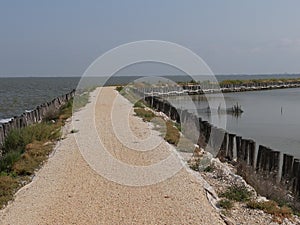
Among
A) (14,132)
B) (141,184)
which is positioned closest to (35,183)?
(141,184)

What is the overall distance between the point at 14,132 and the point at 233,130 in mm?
13747

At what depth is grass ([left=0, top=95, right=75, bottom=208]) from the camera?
9.59 m

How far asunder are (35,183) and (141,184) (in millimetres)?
2438

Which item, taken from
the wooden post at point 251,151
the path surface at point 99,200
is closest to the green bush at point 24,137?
the path surface at point 99,200

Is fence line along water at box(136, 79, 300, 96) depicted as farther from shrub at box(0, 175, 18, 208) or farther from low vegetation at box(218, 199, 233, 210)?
low vegetation at box(218, 199, 233, 210)

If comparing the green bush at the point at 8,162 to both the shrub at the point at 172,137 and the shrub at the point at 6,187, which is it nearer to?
the shrub at the point at 6,187

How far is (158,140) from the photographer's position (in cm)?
1511

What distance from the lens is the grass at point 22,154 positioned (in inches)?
377

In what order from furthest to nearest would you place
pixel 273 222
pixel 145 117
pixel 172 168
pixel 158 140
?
1. pixel 145 117
2. pixel 158 140
3. pixel 172 168
4. pixel 273 222

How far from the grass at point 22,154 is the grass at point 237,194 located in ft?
14.5

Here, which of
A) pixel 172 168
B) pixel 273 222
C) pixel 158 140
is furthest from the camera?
pixel 158 140

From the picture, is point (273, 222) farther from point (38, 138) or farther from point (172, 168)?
point (38, 138)

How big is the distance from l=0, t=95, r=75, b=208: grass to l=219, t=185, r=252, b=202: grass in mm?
4429

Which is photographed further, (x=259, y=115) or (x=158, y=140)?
(x=259, y=115)
